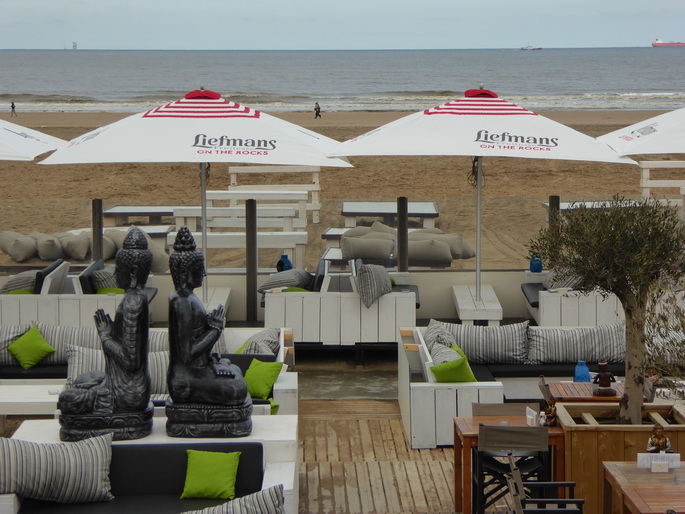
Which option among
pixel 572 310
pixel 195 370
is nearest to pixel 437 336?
pixel 572 310

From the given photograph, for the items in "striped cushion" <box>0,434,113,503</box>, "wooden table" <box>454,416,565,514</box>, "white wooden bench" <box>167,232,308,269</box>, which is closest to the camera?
"striped cushion" <box>0,434,113,503</box>

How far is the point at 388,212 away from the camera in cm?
1159

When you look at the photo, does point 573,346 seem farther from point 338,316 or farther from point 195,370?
point 195,370

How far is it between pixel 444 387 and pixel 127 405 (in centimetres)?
281

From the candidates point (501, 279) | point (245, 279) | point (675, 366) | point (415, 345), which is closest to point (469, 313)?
point (501, 279)

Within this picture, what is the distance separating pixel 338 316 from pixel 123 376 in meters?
4.49

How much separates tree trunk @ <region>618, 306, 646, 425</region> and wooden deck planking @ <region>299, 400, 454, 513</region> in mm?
1327

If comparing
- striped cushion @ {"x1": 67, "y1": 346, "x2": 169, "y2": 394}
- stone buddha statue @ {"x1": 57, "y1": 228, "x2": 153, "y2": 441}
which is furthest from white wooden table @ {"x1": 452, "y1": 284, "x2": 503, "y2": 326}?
stone buddha statue @ {"x1": 57, "y1": 228, "x2": 153, "y2": 441}

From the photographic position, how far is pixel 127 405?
6.23 metres

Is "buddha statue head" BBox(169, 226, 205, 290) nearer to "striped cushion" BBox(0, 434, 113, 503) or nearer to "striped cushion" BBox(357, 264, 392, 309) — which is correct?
"striped cushion" BBox(0, 434, 113, 503)

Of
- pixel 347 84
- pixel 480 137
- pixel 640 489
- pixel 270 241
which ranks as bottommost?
pixel 640 489

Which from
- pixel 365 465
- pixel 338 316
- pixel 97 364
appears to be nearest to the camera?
pixel 365 465

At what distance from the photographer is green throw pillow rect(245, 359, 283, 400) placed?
7.77m

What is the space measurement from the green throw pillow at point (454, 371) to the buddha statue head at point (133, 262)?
112 inches
